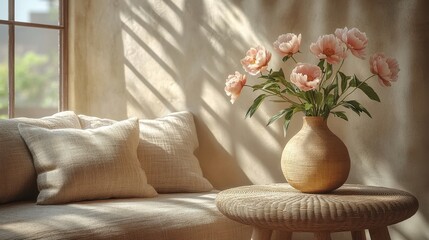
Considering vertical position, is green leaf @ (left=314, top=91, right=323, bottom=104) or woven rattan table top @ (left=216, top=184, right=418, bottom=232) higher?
green leaf @ (left=314, top=91, right=323, bottom=104)

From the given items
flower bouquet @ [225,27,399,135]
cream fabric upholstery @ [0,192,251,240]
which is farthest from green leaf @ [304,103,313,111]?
cream fabric upholstery @ [0,192,251,240]

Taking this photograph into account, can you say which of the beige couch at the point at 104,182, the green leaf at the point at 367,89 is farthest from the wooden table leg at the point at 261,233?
the green leaf at the point at 367,89

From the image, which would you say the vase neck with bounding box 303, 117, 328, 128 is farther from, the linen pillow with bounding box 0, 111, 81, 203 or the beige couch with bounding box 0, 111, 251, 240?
the linen pillow with bounding box 0, 111, 81, 203

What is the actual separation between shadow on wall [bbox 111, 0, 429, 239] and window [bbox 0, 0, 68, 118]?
504 millimetres

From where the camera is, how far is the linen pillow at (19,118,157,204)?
3.22 meters

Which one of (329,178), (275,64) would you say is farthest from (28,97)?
(329,178)

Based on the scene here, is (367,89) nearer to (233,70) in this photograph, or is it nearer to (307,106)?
(307,106)

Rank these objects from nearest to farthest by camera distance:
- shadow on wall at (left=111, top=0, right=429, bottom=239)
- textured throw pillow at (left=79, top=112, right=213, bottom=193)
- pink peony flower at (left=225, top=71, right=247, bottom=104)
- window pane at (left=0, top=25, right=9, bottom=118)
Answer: pink peony flower at (left=225, top=71, right=247, bottom=104), shadow on wall at (left=111, top=0, right=429, bottom=239), textured throw pillow at (left=79, top=112, right=213, bottom=193), window pane at (left=0, top=25, right=9, bottom=118)

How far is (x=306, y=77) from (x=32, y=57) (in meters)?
2.46

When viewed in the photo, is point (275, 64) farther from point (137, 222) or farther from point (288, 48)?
point (137, 222)

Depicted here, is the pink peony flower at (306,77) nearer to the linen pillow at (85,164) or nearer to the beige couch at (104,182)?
the beige couch at (104,182)

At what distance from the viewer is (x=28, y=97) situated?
439 centimetres

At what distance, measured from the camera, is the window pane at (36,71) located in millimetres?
4348

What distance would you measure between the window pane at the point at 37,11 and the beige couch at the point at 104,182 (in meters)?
0.93
